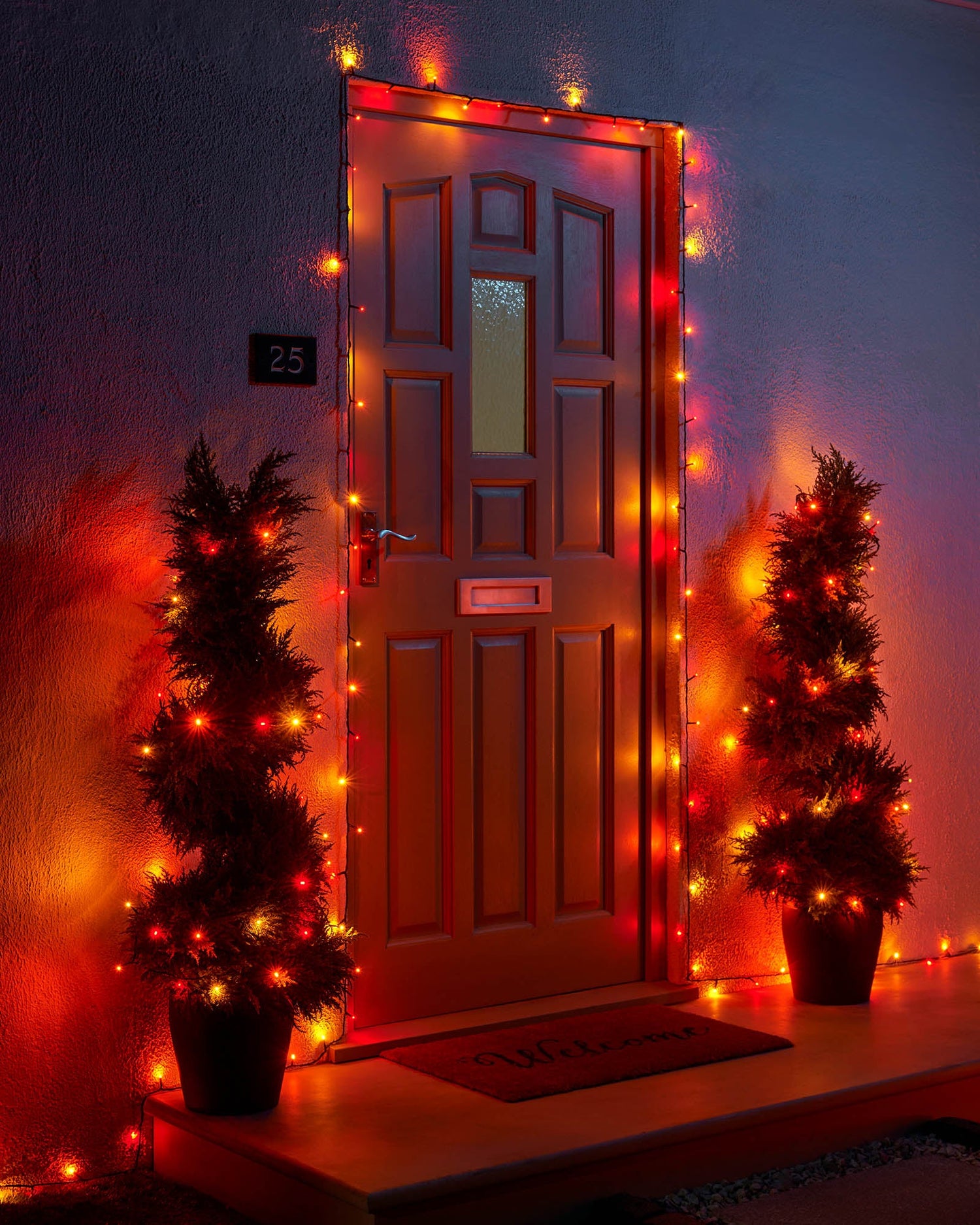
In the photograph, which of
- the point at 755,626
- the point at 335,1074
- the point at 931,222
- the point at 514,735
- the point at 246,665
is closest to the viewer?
the point at 246,665

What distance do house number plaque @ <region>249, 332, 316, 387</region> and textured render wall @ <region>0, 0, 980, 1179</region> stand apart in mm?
30

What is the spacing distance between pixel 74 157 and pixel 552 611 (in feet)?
5.41

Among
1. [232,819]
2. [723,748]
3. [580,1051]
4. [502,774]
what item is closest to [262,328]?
[232,819]

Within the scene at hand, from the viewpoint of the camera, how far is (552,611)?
13.4ft

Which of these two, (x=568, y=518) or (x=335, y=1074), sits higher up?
(x=568, y=518)

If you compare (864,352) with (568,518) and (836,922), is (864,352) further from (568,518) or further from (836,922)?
(836,922)

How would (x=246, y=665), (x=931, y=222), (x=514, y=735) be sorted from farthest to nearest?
(x=931, y=222) < (x=514, y=735) < (x=246, y=665)

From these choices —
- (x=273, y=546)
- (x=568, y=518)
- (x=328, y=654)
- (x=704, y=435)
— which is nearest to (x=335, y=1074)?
(x=328, y=654)

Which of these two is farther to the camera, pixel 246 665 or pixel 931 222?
pixel 931 222

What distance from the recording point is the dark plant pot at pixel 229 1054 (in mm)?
3191

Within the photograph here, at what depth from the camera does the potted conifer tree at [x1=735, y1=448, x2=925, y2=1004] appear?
4062mm

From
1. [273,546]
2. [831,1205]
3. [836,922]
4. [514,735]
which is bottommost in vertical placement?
[831,1205]

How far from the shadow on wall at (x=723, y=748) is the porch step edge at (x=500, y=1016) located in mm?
151

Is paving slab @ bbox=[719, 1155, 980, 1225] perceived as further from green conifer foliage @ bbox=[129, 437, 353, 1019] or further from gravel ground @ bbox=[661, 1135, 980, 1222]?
green conifer foliage @ bbox=[129, 437, 353, 1019]
